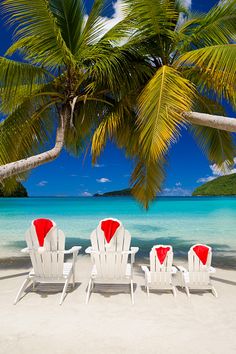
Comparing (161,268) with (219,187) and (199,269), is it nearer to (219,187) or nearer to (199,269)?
(199,269)

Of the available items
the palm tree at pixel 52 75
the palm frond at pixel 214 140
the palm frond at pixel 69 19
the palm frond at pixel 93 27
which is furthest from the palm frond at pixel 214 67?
the palm frond at pixel 69 19

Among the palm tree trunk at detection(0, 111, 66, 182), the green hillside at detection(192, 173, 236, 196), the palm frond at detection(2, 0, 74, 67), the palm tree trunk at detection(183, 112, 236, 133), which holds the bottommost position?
the green hillside at detection(192, 173, 236, 196)

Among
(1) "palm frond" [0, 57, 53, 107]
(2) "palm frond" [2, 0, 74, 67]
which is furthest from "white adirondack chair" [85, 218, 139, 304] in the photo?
(2) "palm frond" [2, 0, 74, 67]

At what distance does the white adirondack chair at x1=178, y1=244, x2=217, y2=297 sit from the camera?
207 inches

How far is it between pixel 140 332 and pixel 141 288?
6.24ft

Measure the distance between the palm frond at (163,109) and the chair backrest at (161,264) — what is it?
1.52 meters

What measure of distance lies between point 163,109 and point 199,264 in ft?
8.36

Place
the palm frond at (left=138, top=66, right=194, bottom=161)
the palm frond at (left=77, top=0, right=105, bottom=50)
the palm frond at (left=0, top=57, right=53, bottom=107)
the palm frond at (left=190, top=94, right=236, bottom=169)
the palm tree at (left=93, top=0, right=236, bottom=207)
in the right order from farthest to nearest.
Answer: the palm frond at (left=190, top=94, right=236, bottom=169), the palm frond at (left=77, top=0, right=105, bottom=50), the palm frond at (left=0, top=57, right=53, bottom=107), the palm tree at (left=93, top=0, right=236, bottom=207), the palm frond at (left=138, top=66, right=194, bottom=161)

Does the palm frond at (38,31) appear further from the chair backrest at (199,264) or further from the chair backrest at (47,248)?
the chair backrest at (199,264)

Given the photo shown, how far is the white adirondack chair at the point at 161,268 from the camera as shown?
5.24 metres

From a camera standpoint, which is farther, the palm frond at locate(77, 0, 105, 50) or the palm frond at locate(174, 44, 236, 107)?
the palm frond at locate(77, 0, 105, 50)

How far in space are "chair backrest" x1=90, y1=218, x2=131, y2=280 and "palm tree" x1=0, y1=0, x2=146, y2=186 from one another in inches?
87.1

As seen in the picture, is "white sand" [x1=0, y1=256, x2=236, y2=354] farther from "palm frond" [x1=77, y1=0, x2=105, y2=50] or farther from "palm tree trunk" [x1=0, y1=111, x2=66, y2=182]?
"palm frond" [x1=77, y1=0, x2=105, y2=50]

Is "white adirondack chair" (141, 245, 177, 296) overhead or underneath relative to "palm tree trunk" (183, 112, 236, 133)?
underneath
